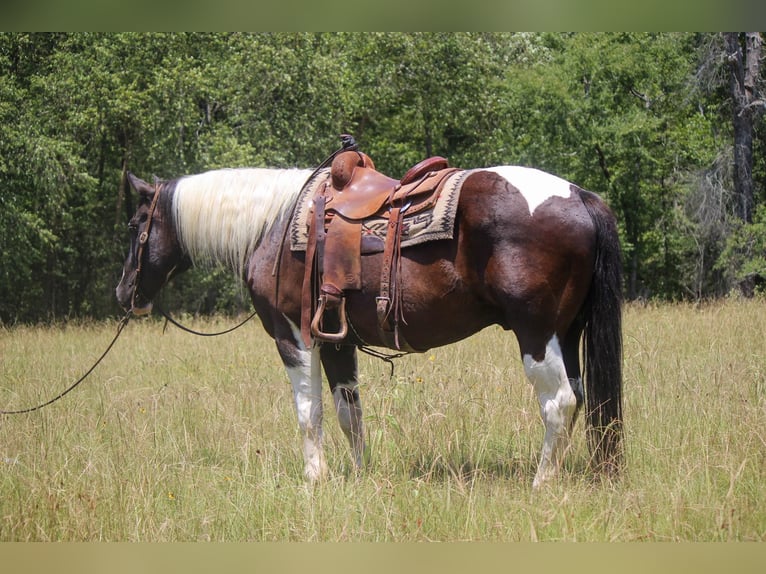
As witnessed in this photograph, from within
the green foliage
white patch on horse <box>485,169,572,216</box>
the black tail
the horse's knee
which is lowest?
the green foliage

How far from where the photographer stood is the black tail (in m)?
4.04

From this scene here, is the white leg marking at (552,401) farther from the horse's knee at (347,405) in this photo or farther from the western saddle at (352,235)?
the horse's knee at (347,405)

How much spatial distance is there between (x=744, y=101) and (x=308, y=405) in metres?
12.2

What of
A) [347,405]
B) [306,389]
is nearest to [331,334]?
[306,389]

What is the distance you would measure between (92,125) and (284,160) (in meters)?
4.08

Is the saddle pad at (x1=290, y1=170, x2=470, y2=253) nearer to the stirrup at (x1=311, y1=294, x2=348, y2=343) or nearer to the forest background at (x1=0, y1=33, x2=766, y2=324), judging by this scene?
the stirrup at (x1=311, y1=294, x2=348, y2=343)

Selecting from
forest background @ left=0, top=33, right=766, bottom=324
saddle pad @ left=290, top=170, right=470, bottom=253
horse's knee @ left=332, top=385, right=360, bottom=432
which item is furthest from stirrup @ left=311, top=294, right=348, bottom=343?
forest background @ left=0, top=33, right=766, bottom=324

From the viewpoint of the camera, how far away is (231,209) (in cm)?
495

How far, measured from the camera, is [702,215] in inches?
635

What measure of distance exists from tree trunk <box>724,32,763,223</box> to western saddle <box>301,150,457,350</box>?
36.3ft

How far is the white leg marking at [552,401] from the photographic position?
157 inches

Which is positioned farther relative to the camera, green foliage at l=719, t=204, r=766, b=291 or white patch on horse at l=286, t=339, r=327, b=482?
green foliage at l=719, t=204, r=766, b=291

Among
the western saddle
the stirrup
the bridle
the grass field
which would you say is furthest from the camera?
the bridle

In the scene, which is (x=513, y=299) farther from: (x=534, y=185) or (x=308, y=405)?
(x=308, y=405)
